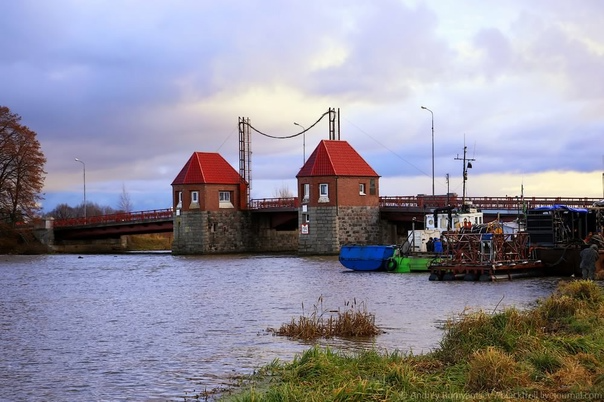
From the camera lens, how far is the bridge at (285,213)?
7744 centimetres

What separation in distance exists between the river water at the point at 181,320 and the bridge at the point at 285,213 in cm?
2047

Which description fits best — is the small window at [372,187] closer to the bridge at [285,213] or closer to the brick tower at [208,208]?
the bridge at [285,213]

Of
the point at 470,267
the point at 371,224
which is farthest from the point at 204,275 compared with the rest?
the point at 371,224

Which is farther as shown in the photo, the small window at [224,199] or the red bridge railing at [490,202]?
the small window at [224,199]

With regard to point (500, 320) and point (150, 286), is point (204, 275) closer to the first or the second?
point (150, 286)

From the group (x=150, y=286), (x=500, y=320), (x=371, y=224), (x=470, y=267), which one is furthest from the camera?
(x=371, y=224)

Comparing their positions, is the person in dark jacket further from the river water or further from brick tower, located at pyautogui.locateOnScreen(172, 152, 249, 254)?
brick tower, located at pyautogui.locateOnScreen(172, 152, 249, 254)

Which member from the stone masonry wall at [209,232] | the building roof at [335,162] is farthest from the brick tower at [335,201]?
the stone masonry wall at [209,232]

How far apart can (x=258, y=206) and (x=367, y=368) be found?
270ft

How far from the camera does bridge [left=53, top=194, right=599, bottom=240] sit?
77.4 m

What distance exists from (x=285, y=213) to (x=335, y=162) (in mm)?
14652

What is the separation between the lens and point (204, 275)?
61.8m

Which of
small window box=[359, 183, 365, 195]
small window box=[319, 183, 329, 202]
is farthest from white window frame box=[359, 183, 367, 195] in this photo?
small window box=[319, 183, 329, 202]

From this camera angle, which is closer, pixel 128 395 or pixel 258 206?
pixel 128 395
